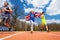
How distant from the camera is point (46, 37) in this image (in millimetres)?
3895

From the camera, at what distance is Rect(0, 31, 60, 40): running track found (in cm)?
384

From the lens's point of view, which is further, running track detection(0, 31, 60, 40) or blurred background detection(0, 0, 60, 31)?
blurred background detection(0, 0, 60, 31)

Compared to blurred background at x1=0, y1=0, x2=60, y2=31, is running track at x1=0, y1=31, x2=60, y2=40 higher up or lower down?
lower down

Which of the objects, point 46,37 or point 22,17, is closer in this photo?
point 46,37

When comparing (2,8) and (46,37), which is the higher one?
(2,8)

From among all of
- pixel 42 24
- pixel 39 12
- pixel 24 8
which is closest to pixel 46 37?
pixel 42 24

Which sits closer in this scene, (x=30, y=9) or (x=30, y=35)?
(x=30, y=35)

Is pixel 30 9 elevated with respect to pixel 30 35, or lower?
elevated

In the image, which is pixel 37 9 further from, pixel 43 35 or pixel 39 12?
pixel 43 35

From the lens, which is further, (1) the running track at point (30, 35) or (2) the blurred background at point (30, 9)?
(2) the blurred background at point (30, 9)

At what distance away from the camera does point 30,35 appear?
4.05 meters

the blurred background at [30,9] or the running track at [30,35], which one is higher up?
the blurred background at [30,9]

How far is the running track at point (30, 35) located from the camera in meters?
3.84

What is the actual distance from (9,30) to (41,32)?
903mm
